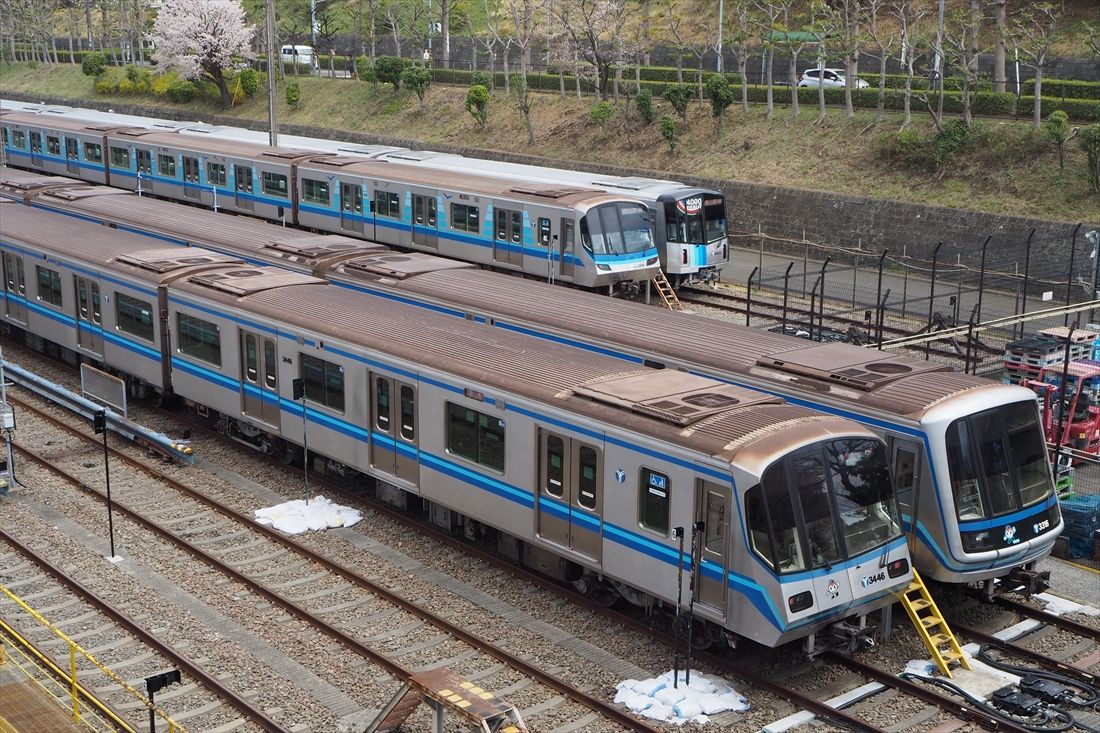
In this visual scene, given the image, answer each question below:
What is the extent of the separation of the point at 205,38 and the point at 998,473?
64.9m

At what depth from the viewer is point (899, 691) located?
1200 centimetres

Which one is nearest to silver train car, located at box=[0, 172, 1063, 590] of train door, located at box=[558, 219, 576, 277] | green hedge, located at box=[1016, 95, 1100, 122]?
train door, located at box=[558, 219, 576, 277]

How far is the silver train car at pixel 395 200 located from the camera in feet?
90.1

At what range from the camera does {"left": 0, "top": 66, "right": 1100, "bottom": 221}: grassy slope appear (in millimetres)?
34938

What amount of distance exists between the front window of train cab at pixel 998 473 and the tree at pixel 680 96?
110 ft

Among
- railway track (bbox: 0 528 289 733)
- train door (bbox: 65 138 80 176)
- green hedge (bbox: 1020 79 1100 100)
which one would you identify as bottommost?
railway track (bbox: 0 528 289 733)

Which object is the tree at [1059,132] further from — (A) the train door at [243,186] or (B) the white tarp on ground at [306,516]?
(B) the white tarp on ground at [306,516]

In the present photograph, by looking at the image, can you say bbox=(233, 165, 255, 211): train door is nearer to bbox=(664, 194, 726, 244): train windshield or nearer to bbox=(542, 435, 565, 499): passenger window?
bbox=(664, 194, 726, 244): train windshield

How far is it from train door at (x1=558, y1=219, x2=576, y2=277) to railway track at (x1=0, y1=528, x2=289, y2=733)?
14.4 m

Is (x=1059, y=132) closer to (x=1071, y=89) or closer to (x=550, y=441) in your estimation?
(x=1071, y=89)

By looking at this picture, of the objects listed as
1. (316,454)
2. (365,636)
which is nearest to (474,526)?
(365,636)

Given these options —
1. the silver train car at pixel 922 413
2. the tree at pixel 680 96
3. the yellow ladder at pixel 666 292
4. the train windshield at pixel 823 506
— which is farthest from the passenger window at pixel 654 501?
the tree at pixel 680 96

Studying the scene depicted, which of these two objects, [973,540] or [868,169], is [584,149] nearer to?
[868,169]

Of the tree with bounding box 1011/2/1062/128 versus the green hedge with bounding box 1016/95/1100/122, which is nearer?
the tree with bounding box 1011/2/1062/128
